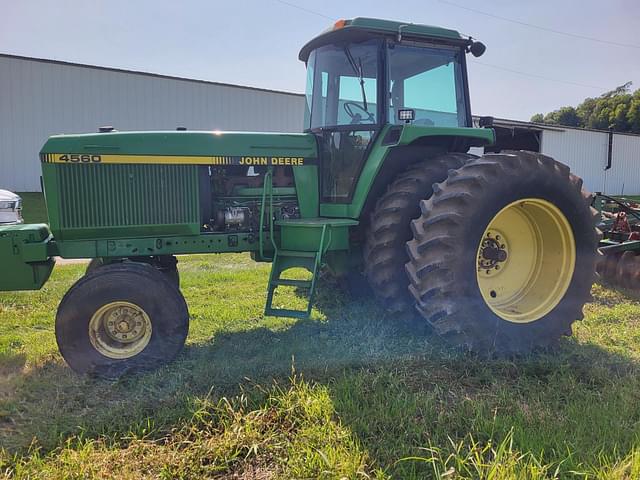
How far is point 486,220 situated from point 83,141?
3.13 m

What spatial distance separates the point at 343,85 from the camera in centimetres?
434

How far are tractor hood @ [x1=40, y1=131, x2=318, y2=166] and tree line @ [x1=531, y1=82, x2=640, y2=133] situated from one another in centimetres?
4383

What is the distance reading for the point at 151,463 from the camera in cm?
232

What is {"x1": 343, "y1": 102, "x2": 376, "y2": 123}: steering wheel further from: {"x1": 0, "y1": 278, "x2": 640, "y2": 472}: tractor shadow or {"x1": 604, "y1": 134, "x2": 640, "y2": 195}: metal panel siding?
{"x1": 604, "y1": 134, "x2": 640, "y2": 195}: metal panel siding

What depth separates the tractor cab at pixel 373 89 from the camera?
4105 millimetres

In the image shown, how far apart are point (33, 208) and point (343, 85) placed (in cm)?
1315

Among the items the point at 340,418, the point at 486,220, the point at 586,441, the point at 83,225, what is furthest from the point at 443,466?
the point at 83,225

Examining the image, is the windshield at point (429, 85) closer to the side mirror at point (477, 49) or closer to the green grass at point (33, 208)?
the side mirror at point (477, 49)

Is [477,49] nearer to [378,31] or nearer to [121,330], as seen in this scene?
[378,31]

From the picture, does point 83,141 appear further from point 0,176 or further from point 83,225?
point 0,176

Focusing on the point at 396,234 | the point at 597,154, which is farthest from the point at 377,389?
the point at 597,154

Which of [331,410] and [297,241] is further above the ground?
[297,241]

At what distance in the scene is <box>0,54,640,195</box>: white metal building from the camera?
15469 mm

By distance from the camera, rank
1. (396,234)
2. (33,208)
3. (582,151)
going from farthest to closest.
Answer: (582,151) → (33,208) → (396,234)
